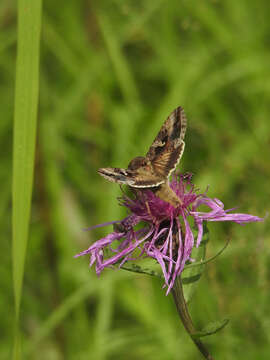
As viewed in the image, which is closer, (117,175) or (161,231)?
(117,175)

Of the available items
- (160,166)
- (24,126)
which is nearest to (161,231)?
(160,166)

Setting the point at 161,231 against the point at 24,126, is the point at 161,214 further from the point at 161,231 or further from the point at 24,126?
the point at 24,126

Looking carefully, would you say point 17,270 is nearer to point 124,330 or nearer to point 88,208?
point 124,330

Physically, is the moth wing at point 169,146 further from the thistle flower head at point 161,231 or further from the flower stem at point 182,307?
the flower stem at point 182,307

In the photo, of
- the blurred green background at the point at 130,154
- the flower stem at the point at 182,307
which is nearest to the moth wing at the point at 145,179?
the flower stem at the point at 182,307

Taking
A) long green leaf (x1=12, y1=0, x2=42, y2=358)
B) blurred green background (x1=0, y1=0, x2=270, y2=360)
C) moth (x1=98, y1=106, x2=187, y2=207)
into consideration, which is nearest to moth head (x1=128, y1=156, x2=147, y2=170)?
moth (x1=98, y1=106, x2=187, y2=207)

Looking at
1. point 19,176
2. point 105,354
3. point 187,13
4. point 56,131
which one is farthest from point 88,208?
point 19,176
